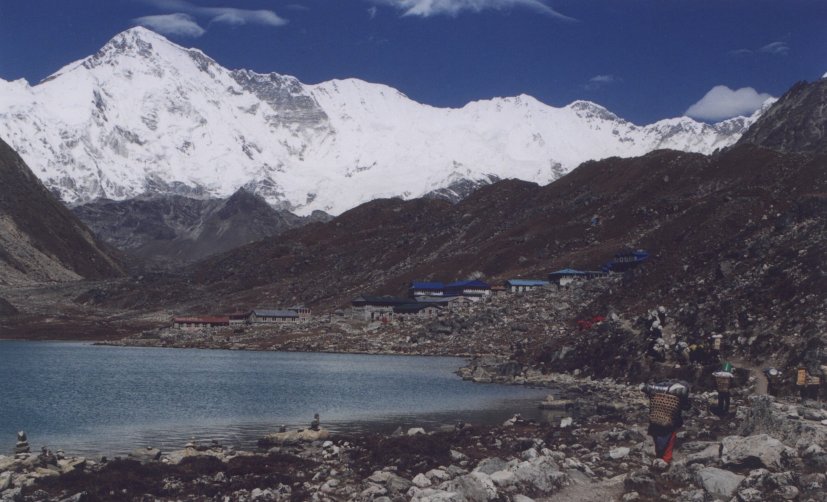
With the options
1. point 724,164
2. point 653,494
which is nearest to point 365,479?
point 653,494

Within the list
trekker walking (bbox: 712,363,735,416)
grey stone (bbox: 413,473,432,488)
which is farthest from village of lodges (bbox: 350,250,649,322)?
grey stone (bbox: 413,473,432,488)

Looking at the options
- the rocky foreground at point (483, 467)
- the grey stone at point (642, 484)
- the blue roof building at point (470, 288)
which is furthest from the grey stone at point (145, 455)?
the blue roof building at point (470, 288)

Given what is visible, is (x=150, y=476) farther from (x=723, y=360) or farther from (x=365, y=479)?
(x=723, y=360)

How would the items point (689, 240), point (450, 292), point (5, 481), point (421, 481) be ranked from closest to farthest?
point (421, 481) < point (5, 481) < point (689, 240) < point (450, 292)

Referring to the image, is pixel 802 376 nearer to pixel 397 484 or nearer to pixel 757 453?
pixel 757 453

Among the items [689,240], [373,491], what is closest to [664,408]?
[373,491]

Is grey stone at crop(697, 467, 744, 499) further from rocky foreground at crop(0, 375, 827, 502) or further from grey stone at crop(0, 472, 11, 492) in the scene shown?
grey stone at crop(0, 472, 11, 492)
